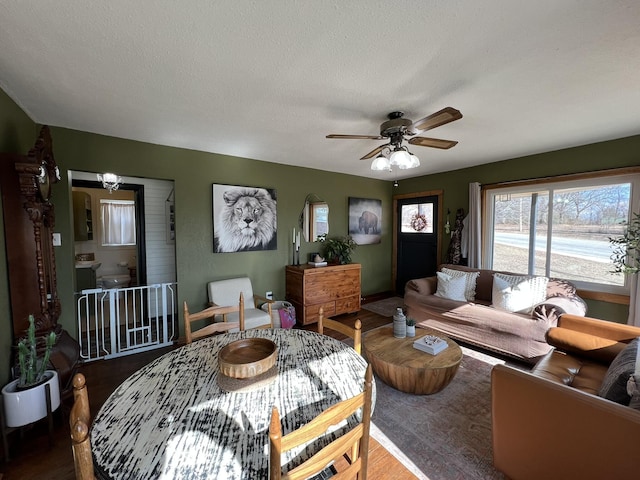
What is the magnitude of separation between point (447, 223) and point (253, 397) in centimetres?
456

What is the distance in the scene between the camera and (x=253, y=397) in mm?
1123

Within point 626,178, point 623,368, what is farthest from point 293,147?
point 626,178

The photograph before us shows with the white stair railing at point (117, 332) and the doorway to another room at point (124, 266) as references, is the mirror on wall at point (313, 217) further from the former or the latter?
the white stair railing at point (117, 332)

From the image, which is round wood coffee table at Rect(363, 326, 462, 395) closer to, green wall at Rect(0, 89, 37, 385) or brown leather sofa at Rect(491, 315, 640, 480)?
brown leather sofa at Rect(491, 315, 640, 480)

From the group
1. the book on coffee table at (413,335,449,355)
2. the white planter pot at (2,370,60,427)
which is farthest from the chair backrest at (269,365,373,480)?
the white planter pot at (2,370,60,427)

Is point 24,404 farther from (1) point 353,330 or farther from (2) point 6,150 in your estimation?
(1) point 353,330

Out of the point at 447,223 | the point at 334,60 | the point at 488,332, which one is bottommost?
the point at 488,332

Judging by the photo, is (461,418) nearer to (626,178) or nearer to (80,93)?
(626,178)

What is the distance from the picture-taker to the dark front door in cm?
501

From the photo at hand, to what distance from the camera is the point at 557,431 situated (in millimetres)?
1304

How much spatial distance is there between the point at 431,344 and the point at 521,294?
1.61 meters

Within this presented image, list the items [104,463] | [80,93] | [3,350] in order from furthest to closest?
[80,93] → [3,350] → [104,463]

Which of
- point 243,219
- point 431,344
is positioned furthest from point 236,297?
point 431,344

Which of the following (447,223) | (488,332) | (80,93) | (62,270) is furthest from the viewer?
(447,223)
